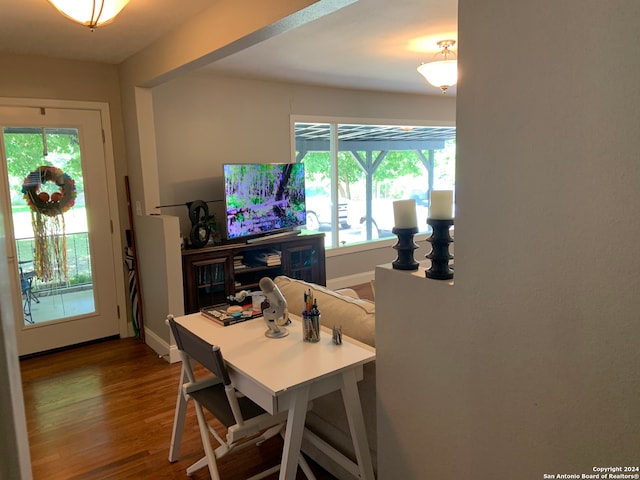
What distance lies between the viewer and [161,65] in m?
3.20

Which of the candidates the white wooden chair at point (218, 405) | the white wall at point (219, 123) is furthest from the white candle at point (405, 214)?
the white wall at point (219, 123)

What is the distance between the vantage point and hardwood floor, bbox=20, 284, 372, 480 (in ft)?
7.69

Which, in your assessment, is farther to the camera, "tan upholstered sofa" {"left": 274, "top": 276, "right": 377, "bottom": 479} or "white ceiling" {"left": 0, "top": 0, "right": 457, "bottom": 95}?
"white ceiling" {"left": 0, "top": 0, "right": 457, "bottom": 95}

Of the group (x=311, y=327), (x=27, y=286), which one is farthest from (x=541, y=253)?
(x=27, y=286)

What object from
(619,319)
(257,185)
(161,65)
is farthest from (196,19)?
(619,319)

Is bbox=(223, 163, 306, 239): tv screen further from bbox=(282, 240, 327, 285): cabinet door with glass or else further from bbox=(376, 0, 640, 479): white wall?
bbox=(376, 0, 640, 479): white wall

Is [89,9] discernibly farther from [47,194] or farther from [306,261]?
[306,261]

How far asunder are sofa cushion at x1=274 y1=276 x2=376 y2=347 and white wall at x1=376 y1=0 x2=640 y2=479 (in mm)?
505

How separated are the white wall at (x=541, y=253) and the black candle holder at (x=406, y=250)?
0.29ft

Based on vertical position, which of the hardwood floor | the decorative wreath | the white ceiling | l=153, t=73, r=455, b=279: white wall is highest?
the white ceiling

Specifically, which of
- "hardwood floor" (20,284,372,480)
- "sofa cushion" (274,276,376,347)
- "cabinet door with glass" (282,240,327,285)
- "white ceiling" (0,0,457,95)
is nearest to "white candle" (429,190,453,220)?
"sofa cushion" (274,276,376,347)

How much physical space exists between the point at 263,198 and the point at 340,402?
103 inches

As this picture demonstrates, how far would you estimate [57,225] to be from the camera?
3.82 meters

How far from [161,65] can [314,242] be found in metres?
2.31
